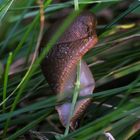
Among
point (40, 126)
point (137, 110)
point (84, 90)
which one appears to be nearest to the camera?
point (137, 110)

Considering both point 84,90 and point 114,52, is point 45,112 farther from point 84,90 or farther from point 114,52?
point 114,52

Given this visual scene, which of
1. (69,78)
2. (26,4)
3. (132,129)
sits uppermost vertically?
(26,4)

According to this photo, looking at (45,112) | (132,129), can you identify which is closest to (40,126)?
(45,112)

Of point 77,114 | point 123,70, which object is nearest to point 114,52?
→ point 123,70

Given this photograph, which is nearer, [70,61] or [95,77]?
[70,61]

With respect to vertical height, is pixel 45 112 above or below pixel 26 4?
below

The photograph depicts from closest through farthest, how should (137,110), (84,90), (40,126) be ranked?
(137,110) → (84,90) → (40,126)

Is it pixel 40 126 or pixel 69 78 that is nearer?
pixel 69 78
